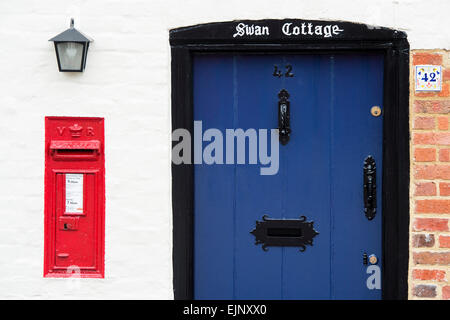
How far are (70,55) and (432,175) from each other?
90.0 inches

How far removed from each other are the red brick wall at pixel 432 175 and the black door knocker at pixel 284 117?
0.74m

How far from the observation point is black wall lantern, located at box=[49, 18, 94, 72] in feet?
11.7

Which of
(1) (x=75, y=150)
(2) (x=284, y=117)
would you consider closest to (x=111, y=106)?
(1) (x=75, y=150)

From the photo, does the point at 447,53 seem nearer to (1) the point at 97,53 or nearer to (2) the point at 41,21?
(1) the point at 97,53

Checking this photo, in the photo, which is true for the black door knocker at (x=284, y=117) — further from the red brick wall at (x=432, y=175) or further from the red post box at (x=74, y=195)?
the red post box at (x=74, y=195)

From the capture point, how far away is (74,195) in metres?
3.68

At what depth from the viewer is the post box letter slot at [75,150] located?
364 cm

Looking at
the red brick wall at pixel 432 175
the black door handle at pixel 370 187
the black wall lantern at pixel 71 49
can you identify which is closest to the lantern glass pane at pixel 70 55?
the black wall lantern at pixel 71 49

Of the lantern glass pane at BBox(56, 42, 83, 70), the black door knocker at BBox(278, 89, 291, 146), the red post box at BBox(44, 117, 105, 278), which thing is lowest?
the red post box at BBox(44, 117, 105, 278)

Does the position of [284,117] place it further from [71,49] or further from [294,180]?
[71,49]

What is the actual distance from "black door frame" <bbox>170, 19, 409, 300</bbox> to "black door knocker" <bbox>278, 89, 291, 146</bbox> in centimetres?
28

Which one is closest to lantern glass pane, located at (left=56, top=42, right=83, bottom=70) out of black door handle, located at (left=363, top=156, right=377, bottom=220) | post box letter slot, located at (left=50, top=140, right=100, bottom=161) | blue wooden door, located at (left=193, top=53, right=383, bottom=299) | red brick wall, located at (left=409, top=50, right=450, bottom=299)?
post box letter slot, located at (left=50, top=140, right=100, bottom=161)

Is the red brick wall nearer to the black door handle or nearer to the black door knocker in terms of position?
the black door handle
